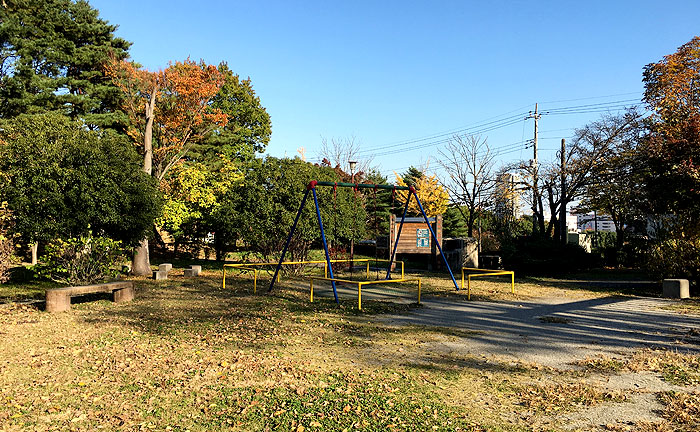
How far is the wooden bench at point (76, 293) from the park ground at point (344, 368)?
267 millimetres

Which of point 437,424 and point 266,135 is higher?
point 266,135

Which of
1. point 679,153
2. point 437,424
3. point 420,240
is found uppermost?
point 679,153

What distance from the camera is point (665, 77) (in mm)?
21203

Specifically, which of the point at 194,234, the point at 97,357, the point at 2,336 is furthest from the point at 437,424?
the point at 194,234

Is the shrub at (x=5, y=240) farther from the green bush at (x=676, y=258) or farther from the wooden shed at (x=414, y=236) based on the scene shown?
the green bush at (x=676, y=258)

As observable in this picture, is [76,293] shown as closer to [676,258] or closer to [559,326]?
[559,326]

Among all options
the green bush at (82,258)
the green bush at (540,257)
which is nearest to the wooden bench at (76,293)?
the green bush at (82,258)

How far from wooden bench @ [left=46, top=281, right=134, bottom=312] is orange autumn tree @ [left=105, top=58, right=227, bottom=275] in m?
6.98

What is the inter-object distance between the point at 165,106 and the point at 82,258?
32.0 ft

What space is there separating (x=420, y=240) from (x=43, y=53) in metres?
19.1

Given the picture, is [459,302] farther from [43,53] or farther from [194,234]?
[43,53]

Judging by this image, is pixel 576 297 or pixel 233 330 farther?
pixel 576 297

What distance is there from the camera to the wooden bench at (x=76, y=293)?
378 inches

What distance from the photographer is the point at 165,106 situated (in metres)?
20.0
